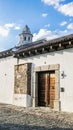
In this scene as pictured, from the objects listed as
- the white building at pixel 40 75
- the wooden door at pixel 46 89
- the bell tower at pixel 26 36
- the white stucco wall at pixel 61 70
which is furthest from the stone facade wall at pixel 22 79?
the bell tower at pixel 26 36

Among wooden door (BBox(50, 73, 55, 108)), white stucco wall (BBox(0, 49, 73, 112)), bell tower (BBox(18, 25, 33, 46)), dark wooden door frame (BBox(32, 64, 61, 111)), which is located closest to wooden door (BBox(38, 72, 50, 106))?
dark wooden door frame (BBox(32, 64, 61, 111))

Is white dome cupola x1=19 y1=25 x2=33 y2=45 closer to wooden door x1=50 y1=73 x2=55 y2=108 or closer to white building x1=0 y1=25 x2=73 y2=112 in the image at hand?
white building x1=0 y1=25 x2=73 y2=112

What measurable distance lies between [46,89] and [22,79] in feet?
7.35

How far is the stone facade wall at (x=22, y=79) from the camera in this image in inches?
650

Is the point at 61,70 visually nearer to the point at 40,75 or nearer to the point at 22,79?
the point at 40,75

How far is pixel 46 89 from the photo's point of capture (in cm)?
1541

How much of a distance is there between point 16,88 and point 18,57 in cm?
204

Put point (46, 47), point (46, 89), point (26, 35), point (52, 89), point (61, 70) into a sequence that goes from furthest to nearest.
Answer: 1. point (26, 35)
2. point (46, 89)
3. point (52, 89)
4. point (46, 47)
5. point (61, 70)

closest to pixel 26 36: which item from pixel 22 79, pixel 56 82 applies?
pixel 22 79

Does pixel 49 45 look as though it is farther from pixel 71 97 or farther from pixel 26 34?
pixel 26 34

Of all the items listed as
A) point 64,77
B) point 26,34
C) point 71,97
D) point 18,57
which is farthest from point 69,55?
point 26,34

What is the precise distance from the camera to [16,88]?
58.6 ft

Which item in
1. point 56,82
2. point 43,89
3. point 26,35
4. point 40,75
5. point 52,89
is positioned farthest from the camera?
point 26,35

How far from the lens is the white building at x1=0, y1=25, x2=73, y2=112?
1351 centimetres
